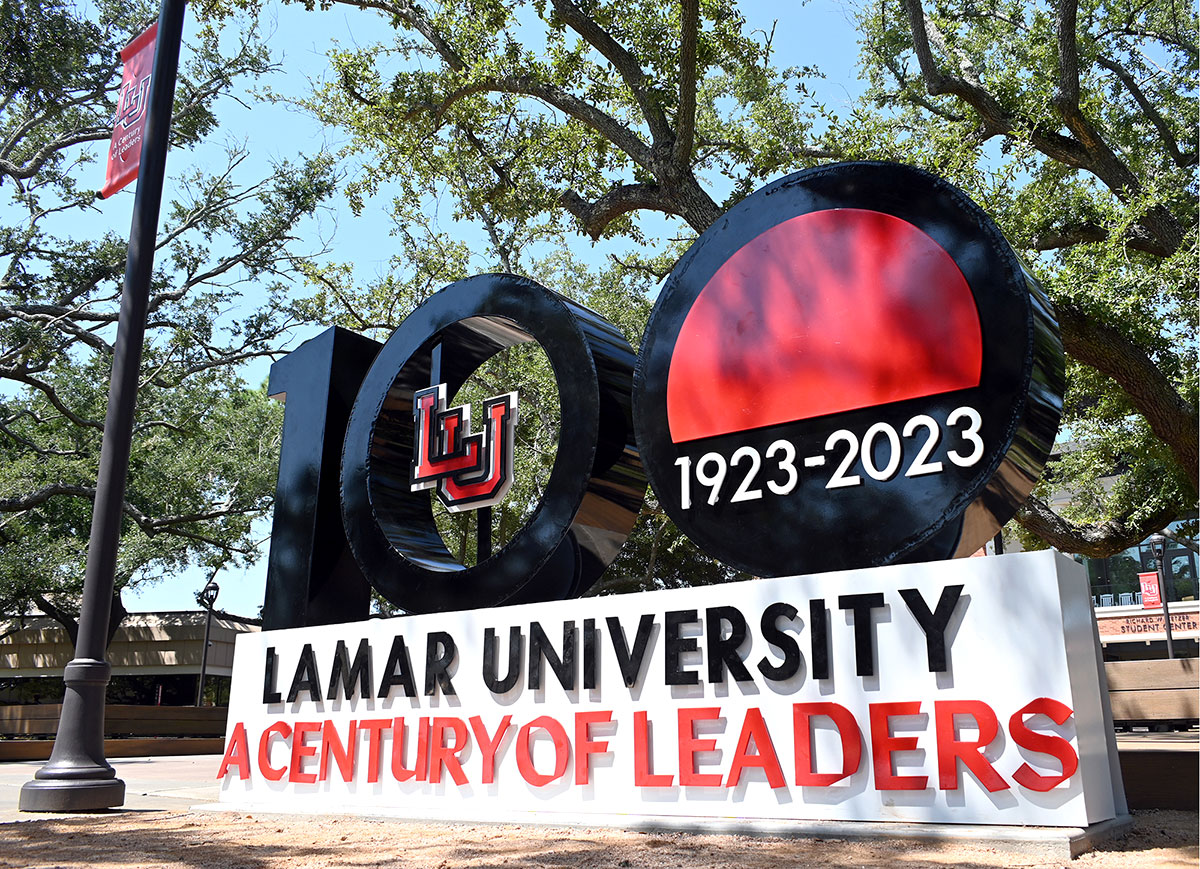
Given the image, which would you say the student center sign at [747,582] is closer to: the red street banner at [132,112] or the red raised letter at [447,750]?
the red raised letter at [447,750]

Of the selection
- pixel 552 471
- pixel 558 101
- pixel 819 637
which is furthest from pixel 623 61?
pixel 819 637

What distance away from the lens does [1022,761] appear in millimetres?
4492

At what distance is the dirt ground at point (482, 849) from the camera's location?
13.8 ft

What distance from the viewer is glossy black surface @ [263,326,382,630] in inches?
340

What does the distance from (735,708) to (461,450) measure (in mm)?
3338

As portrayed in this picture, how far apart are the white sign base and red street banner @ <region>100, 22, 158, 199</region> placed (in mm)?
5445

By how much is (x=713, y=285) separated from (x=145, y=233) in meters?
5.52

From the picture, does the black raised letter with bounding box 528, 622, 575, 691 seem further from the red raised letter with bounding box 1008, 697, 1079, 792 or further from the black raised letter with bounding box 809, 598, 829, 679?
the red raised letter with bounding box 1008, 697, 1079, 792

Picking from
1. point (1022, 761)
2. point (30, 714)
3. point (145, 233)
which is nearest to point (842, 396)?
point (1022, 761)

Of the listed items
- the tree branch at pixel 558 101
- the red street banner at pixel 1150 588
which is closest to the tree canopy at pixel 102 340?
the tree branch at pixel 558 101

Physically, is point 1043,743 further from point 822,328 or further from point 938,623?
point 822,328

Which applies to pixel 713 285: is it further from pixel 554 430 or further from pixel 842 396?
pixel 554 430

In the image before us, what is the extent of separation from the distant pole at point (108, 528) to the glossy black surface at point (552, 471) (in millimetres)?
1980

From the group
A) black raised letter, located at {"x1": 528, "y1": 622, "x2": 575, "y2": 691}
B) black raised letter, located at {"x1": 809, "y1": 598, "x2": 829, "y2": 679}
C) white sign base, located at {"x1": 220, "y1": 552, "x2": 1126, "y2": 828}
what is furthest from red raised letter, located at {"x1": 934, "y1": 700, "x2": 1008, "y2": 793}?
black raised letter, located at {"x1": 528, "y1": 622, "x2": 575, "y2": 691}
